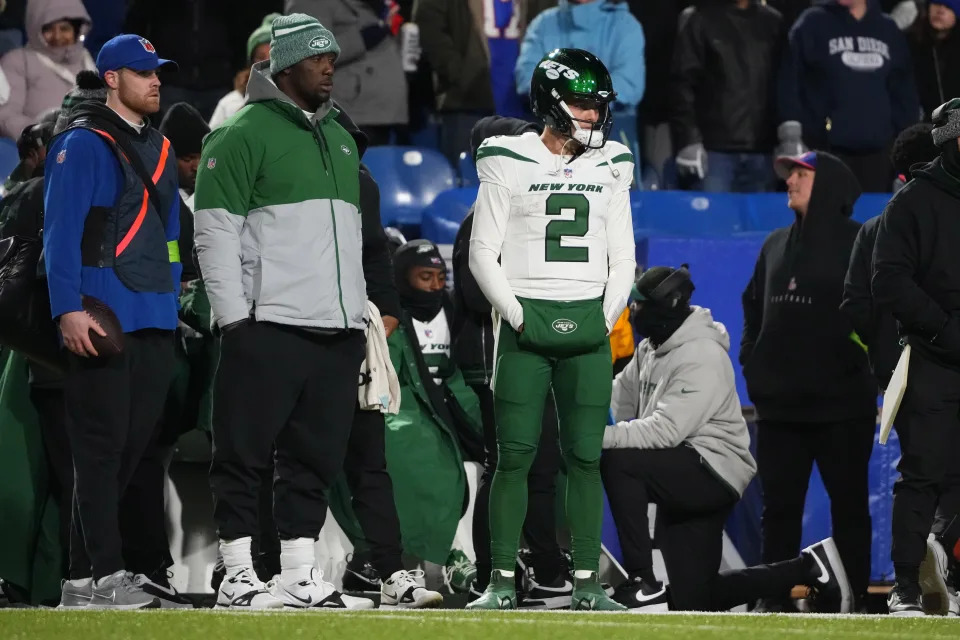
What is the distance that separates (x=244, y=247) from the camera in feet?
16.7

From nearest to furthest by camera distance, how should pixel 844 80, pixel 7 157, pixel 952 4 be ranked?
pixel 7 157 → pixel 844 80 → pixel 952 4

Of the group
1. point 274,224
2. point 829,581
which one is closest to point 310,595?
point 274,224

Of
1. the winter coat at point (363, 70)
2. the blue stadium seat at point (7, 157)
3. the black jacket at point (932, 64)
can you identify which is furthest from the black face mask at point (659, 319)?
the black jacket at point (932, 64)

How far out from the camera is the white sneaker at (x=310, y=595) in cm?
501

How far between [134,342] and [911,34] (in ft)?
24.8

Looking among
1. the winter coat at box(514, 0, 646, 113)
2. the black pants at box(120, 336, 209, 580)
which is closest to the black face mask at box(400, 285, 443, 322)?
the black pants at box(120, 336, 209, 580)

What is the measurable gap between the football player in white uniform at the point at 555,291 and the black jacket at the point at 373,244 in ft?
2.02

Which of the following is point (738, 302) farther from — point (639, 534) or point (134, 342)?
point (134, 342)

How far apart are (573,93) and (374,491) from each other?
1.75 meters

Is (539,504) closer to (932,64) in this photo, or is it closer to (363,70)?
(363,70)

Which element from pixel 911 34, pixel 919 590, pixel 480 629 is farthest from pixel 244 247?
pixel 911 34

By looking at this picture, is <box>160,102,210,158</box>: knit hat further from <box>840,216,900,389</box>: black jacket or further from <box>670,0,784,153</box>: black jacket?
<box>670,0,784,153</box>: black jacket

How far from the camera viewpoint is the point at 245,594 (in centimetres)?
494

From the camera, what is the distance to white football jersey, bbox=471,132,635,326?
→ 16.9 ft
